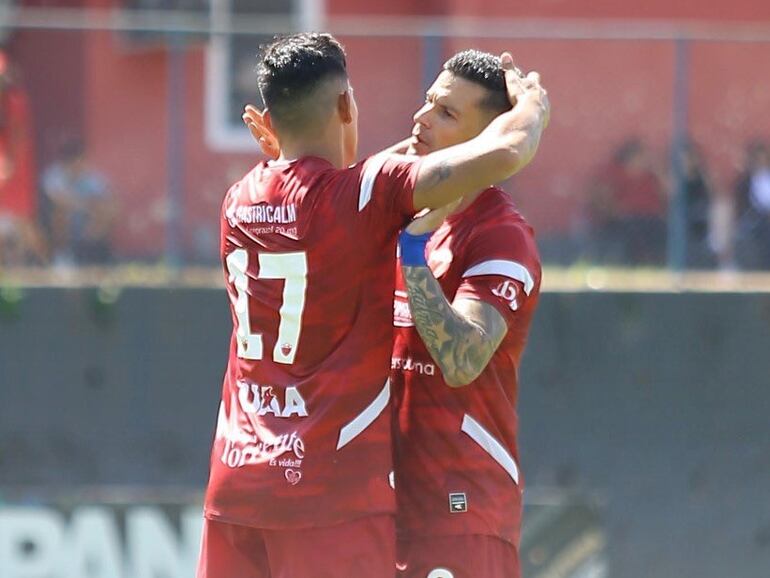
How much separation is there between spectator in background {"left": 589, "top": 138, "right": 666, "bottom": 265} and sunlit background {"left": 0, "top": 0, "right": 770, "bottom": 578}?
0.01 metres

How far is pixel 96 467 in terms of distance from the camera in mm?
7734

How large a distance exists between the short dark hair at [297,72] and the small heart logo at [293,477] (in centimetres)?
88

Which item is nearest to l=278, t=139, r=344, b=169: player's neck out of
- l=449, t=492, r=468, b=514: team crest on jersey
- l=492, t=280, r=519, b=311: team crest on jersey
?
l=492, t=280, r=519, b=311: team crest on jersey

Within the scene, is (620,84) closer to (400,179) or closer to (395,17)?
(400,179)

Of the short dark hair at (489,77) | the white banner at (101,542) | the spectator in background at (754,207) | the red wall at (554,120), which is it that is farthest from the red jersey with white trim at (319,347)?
the spectator in background at (754,207)

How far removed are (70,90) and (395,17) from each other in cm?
653

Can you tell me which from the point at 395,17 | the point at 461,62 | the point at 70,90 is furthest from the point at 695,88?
the point at 395,17

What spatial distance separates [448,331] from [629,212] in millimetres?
4479

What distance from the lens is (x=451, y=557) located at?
13.1 ft

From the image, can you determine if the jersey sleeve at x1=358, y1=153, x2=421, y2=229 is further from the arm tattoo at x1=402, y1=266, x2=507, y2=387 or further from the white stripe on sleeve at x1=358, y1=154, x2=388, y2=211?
the arm tattoo at x1=402, y1=266, x2=507, y2=387

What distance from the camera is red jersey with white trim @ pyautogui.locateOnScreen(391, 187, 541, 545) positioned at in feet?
13.2

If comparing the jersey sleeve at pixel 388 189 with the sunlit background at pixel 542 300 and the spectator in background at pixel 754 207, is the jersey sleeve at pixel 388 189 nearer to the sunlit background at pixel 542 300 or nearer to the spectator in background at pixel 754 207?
the sunlit background at pixel 542 300

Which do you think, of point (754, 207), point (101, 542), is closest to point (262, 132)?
point (101, 542)

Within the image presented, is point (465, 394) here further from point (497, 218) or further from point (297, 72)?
point (297, 72)
